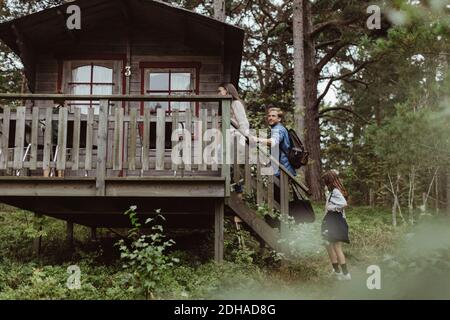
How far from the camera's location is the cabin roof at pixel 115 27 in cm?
1031

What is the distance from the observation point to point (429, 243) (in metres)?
7.87

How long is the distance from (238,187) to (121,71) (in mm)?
4612

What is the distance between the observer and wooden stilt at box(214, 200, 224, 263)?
7.59 m

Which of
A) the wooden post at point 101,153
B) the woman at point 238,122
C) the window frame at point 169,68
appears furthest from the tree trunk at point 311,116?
the wooden post at point 101,153

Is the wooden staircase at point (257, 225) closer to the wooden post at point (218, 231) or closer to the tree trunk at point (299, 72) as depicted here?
the wooden post at point (218, 231)

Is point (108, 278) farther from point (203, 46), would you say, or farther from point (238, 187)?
point (203, 46)

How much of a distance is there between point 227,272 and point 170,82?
208 inches

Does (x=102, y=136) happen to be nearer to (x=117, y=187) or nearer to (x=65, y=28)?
(x=117, y=187)

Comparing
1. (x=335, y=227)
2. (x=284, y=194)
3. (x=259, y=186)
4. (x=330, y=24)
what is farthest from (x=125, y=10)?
(x=330, y=24)

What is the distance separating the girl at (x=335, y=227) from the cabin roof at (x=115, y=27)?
14.0 feet

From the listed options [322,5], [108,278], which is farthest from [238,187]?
[322,5]

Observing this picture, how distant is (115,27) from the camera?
1127cm

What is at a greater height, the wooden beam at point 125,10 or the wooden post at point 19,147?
the wooden beam at point 125,10

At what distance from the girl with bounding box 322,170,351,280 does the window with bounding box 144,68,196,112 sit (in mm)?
4536
